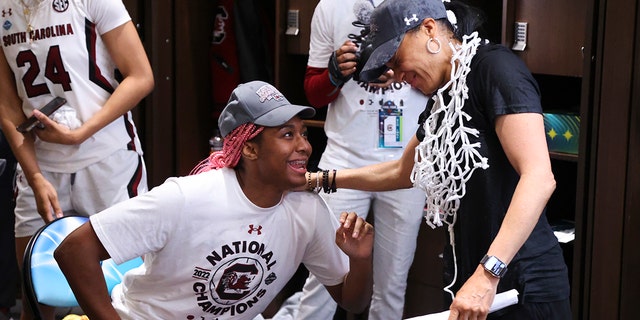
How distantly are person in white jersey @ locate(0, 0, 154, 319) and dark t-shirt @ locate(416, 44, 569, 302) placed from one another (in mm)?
1453

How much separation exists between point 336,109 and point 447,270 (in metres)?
1.45

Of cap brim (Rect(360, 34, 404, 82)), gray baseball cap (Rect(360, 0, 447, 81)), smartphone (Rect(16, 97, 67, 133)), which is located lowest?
smartphone (Rect(16, 97, 67, 133))

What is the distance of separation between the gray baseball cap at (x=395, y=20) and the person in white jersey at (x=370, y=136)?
134 cm

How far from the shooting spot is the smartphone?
3424mm

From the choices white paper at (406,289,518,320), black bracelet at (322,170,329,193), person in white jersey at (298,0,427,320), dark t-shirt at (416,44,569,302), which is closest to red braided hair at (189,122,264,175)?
black bracelet at (322,170,329,193)

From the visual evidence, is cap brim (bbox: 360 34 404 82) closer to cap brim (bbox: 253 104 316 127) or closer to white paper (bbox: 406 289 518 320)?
cap brim (bbox: 253 104 316 127)

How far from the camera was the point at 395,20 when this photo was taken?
237cm

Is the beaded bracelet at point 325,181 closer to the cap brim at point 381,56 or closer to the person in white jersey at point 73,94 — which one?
the cap brim at point 381,56

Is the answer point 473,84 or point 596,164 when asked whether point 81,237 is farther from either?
point 596,164

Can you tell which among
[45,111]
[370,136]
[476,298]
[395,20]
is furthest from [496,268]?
[45,111]

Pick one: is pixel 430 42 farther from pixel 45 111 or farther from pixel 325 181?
pixel 45 111

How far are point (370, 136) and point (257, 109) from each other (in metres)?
1.31

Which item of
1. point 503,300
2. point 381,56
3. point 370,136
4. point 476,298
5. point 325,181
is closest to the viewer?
point 476,298

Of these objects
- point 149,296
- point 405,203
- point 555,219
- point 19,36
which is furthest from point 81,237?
point 555,219
